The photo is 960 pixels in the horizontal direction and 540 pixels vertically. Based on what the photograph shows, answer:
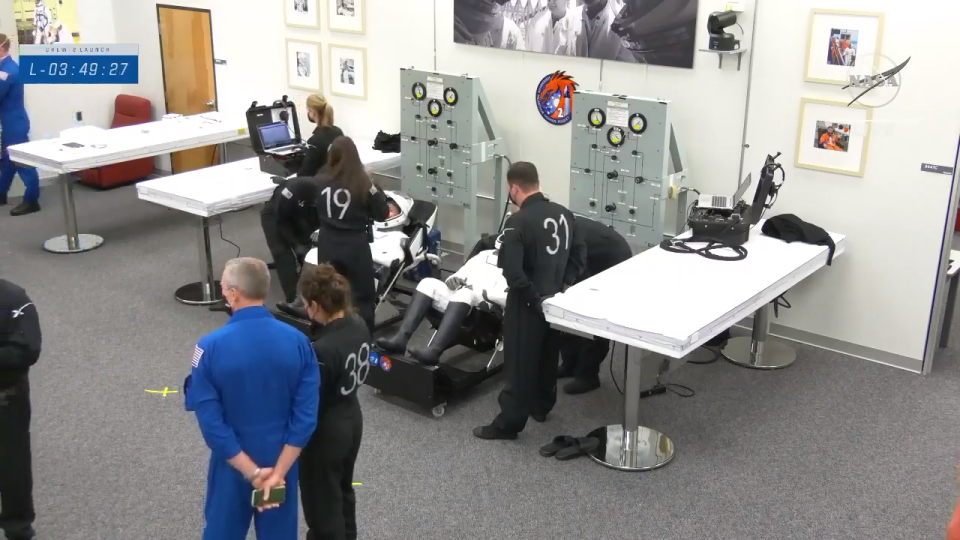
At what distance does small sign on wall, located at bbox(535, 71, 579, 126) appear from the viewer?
678 cm

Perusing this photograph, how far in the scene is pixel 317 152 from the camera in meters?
6.45

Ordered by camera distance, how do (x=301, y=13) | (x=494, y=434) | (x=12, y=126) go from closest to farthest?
(x=494, y=434)
(x=301, y=13)
(x=12, y=126)

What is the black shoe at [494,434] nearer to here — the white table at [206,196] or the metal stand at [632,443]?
the metal stand at [632,443]

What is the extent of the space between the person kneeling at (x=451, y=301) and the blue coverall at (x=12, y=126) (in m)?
5.06

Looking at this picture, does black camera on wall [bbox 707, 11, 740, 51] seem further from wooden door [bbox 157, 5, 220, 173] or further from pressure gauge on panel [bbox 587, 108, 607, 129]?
wooden door [bbox 157, 5, 220, 173]

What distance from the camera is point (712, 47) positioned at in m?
5.88

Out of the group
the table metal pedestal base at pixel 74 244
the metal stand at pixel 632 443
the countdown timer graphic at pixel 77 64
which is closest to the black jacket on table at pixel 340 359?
the metal stand at pixel 632 443

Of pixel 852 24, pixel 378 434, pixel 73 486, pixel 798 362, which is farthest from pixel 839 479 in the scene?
pixel 73 486

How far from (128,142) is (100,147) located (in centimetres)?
28

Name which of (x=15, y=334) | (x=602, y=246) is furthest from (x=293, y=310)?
(x=15, y=334)

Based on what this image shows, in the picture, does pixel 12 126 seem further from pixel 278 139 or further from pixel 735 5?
pixel 735 5

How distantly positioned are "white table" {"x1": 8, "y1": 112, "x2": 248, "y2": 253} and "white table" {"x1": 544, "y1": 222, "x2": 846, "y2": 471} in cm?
454

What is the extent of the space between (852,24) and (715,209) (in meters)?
1.36

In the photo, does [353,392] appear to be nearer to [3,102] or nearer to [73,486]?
[73,486]
